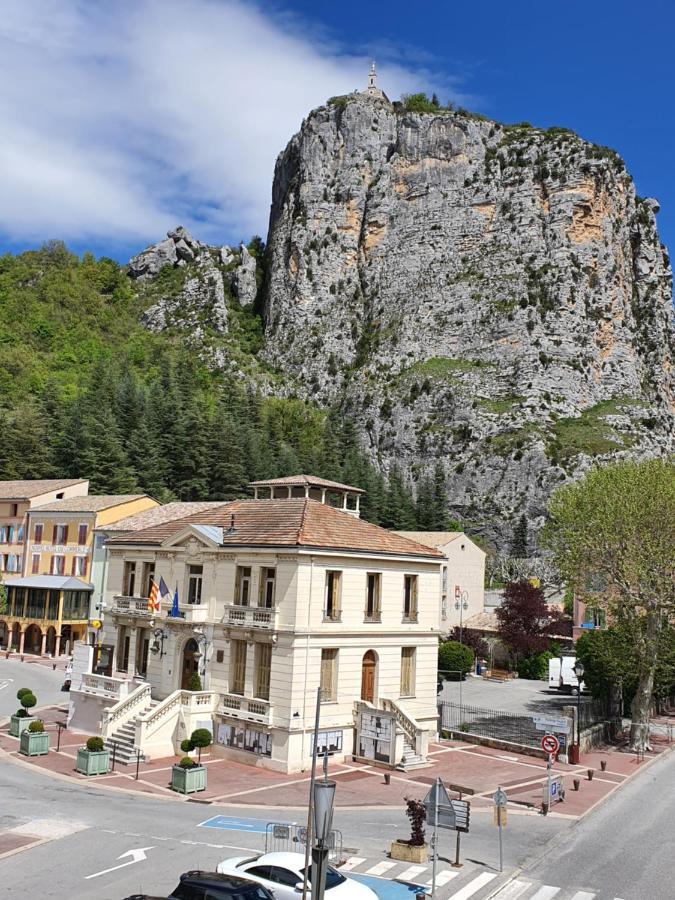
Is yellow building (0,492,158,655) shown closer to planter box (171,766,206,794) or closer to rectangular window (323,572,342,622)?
rectangular window (323,572,342,622)

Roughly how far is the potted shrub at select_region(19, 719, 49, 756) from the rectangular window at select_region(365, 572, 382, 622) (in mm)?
14390

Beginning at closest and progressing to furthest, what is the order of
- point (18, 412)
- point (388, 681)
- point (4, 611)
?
point (388, 681) → point (4, 611) → point (18, 412)

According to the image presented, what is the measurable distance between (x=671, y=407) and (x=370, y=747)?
383 ft

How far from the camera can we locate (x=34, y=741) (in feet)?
106

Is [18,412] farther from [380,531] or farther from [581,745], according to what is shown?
[581,745]

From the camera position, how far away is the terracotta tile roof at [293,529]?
3281 cm

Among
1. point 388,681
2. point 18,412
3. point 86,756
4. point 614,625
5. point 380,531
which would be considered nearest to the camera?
point 86,756

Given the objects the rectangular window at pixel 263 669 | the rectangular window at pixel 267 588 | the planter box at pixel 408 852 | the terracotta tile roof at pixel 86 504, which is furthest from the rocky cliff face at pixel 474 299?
the planter box at pixel 408 852

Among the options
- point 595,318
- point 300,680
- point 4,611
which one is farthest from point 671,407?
point 300,680

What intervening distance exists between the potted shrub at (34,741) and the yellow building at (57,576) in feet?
100

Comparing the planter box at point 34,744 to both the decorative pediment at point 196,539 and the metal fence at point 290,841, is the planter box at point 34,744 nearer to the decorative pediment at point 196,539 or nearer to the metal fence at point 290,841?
the decorative pediment at point 196,539

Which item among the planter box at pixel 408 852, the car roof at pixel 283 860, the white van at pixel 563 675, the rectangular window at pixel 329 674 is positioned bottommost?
the planter box at pixel 408 852

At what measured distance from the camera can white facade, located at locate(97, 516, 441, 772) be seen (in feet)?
103

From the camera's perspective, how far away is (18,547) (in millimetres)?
68125
